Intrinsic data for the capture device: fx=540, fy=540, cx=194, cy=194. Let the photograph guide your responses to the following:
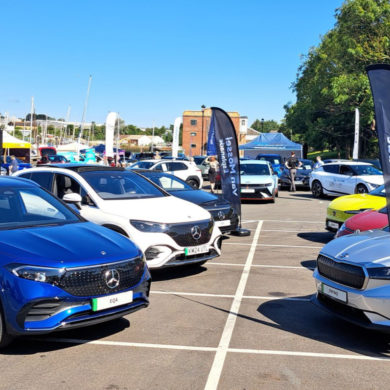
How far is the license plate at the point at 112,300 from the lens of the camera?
4828 mm

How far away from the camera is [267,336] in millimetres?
5434

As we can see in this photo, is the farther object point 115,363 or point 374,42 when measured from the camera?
point 374,42

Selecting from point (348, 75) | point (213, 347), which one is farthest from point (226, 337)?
point (348, 75)

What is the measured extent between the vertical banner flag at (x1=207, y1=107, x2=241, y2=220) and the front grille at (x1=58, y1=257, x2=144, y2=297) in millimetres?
7951

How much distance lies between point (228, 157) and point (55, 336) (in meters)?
8.38

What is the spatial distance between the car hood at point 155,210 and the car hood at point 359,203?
4097 millimetres

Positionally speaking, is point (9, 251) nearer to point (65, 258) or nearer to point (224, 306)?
point (65, 258)

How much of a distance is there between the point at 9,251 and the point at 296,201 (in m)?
18.5

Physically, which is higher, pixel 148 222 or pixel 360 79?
pixel 360 79

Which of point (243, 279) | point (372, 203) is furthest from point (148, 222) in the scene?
point (372, 203)

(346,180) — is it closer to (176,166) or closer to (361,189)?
(361,189)

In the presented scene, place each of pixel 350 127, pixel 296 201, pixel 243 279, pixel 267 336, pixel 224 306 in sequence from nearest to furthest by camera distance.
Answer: pixel 267 336 < pixel 224 306 < pixel 243 279 < pixel 296 201 < pixel 350 127

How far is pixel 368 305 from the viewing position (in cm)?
489

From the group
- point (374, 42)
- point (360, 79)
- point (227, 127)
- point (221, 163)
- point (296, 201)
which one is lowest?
point (296, 201)
